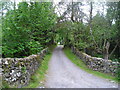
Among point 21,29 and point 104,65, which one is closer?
point 21,29

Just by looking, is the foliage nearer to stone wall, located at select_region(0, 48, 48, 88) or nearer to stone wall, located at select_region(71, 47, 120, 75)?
stone wall, located at select_region(0, 48, 48, 88)

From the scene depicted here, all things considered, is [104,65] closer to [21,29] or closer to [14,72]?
[14,72]

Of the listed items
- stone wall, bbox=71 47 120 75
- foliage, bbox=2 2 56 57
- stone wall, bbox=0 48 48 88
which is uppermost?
foliage, bbox=2 2 56 57

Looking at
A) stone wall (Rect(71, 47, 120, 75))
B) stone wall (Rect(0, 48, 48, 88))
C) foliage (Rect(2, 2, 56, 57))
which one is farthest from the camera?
stone wall (Rect(71, 47, 120, 75))

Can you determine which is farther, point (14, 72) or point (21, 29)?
point (21, 29)

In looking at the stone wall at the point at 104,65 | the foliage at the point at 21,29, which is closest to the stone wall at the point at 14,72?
the foliage at the point at 21,29

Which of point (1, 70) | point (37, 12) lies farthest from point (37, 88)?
point (37, 12)

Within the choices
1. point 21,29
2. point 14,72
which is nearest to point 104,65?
point 14,72

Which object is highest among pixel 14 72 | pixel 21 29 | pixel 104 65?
pixel 21 29

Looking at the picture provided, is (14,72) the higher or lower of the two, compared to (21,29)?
lower

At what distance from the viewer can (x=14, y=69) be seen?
12.5 feet

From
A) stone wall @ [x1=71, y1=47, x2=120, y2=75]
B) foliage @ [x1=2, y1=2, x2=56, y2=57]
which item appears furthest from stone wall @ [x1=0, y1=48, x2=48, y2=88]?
stone wall @ [x1=71, y1=47, x2=120, y2=75]

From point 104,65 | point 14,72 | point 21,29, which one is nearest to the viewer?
point 14,72

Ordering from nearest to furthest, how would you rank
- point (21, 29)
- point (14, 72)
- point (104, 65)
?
1. point (14, 72)
2. point (21, 29)
3. point (104, 65)
